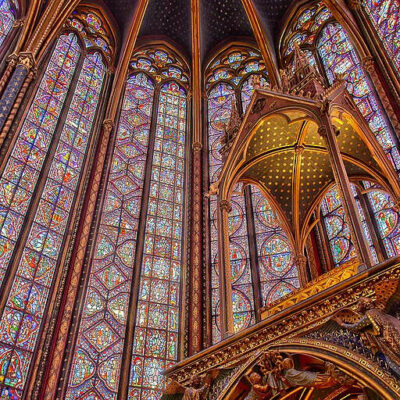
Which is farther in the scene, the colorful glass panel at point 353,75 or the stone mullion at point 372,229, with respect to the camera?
the colorful glass panel at point 353,75

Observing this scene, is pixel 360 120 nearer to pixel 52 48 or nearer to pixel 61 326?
pixel 61 326

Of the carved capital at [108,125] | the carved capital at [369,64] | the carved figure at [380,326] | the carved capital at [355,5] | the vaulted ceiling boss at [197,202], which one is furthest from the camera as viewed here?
the carved capital at [355,5]

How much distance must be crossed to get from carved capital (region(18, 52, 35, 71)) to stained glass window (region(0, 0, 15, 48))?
1015 millimetres

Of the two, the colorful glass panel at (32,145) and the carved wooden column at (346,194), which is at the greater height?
the colorful glass panel at (32,145)

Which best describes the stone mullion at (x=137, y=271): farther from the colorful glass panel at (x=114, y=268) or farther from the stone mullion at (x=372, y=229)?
the stone mullion at (x=372, y=229)

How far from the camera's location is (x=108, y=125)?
12375mm

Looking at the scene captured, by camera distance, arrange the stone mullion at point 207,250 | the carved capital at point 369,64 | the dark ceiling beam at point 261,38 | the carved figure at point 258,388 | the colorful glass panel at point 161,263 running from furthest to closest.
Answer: the dark ceiling beam at point 261,38 < the carved capital at point 369,64 < the stone mullion at point 207,250 < the colorful glass panel at point 161,263 < the carved figure at point 258,388

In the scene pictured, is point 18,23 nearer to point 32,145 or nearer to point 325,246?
point 32,145

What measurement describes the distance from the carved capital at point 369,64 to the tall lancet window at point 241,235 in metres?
2.31

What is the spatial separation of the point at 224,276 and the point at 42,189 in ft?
16.5

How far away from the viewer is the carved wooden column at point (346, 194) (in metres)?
Answer: 5.55

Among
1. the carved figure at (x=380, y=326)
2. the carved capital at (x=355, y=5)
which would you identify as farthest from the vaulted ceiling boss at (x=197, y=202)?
the carved capital at (x=355, y=5)

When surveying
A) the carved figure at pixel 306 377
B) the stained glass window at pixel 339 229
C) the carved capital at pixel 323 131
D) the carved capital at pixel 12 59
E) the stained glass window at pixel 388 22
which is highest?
the stained glass window at pixel 388 22

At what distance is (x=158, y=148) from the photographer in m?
13.0
